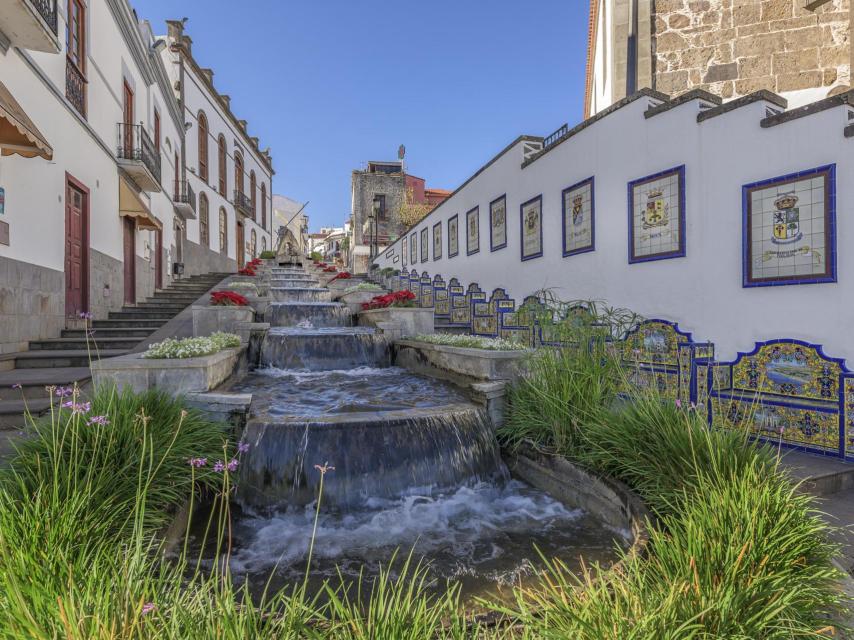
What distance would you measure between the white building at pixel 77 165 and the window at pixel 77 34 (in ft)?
0.09

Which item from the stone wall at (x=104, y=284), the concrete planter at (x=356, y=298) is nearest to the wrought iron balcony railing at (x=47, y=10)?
the stone wall at (x=104, y=284)

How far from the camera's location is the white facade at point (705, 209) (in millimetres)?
4355

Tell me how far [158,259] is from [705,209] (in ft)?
49.3

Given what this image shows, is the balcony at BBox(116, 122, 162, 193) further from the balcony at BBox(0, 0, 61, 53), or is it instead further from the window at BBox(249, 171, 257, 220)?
the window at BBox(249, 171, 257, 220)

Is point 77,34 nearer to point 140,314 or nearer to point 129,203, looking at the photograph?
point 129,203

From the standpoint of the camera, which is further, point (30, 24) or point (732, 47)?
point (732, 47)

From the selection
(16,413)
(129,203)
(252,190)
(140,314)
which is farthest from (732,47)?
(252,190)

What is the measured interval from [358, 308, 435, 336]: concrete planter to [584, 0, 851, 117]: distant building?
566 centimetres

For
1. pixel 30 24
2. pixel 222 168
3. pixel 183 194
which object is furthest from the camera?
pixel 222 168

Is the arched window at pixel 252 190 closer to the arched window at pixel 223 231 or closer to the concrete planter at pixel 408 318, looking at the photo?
the arched window at pixel 223 231

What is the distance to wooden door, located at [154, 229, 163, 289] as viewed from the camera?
14211 mm

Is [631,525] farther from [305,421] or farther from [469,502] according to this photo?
[305,421]

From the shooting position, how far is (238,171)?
92.4ft

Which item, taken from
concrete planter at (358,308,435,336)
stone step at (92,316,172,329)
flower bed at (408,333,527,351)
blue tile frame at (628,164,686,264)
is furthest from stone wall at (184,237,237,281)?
blue tile frame at (628,164,686,264)
